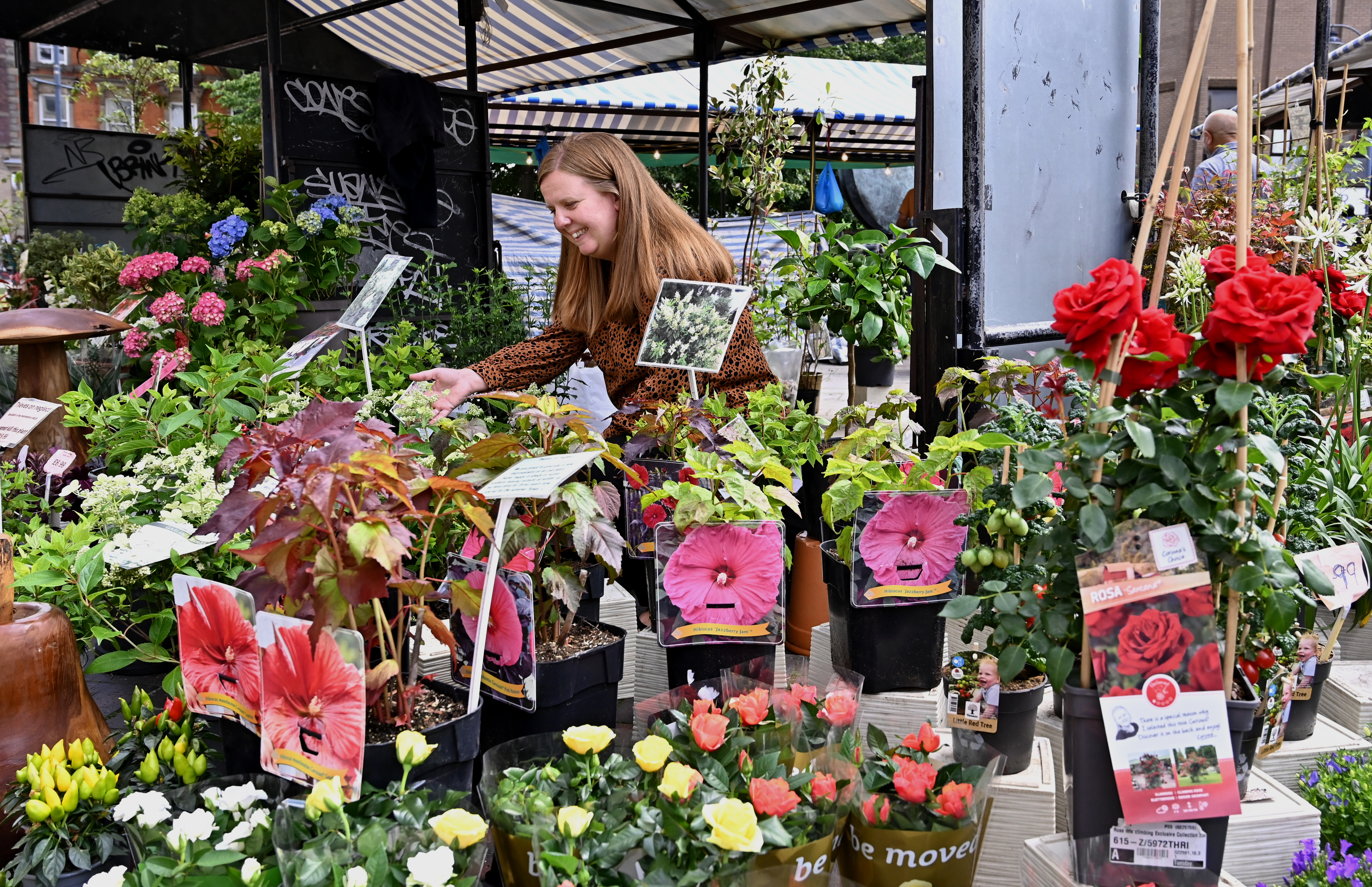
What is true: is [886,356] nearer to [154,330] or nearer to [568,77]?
[154,330]

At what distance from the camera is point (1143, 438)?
98 centimetres

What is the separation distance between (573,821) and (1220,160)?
12.3 feet

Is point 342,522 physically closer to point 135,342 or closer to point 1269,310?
point 1269,310

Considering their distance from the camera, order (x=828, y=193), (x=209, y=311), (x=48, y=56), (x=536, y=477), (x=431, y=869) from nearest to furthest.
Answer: (x=431, y=869) < (x=536, y=477) < (x=209, y=311) < (x=828, y=193) < (x=48, y=56)

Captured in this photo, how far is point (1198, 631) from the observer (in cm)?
100

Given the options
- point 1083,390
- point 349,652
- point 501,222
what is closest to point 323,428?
point 349,652

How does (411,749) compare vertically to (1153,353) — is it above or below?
below

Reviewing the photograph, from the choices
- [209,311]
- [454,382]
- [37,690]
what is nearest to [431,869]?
[37,690]

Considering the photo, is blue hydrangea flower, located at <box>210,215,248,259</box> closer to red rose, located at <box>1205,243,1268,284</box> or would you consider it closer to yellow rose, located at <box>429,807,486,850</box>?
yellow rose, located at <box>429,807,486,850</box>

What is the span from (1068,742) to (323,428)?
0.91 metres

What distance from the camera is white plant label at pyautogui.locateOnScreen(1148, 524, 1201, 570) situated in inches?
39.7

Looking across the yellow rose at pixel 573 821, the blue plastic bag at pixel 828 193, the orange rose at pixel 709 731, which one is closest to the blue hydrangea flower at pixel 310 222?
the orange rose at pixel 709 731

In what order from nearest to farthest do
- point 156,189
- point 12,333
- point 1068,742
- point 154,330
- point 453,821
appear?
point 453,821 → point 1068,742 → point 12,333 → point 154,330 → point 156,189

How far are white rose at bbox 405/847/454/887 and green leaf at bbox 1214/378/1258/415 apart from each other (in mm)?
861
